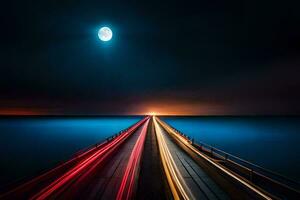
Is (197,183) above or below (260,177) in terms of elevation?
below

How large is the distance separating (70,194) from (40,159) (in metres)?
35.3

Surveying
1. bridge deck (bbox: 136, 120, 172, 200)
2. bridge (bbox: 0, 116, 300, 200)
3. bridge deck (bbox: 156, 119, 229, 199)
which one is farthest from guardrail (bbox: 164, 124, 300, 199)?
bridge deck (bbox: 136, 120, 172, 200)

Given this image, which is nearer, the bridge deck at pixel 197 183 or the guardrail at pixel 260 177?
the guardrail at pixel 260 177

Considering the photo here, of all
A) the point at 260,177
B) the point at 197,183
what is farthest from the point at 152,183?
the point at 260,177

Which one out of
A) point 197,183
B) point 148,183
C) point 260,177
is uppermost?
point 260,177

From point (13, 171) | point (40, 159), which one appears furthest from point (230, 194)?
point (40, 159)

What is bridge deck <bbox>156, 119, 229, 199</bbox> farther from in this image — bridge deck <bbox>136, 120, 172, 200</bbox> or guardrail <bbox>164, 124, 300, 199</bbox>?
guardrail <bbox>164, 124, 300, 199</bbox>

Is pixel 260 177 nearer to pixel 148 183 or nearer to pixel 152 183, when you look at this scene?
pixel 152 183

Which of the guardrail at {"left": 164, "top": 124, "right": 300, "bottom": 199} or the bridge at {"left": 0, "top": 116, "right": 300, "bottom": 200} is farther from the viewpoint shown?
the bridge at {"left": 0, "top": 116, "right": 300, "bottom": 200}

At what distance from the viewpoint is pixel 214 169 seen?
15.6 metres

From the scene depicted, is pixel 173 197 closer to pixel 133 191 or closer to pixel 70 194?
pixel 133 191

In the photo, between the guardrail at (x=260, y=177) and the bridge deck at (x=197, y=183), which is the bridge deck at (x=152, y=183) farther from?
the guardrail at (x=260, y=177)

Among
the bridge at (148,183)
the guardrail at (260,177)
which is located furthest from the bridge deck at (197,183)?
the guardrail at (260,177)

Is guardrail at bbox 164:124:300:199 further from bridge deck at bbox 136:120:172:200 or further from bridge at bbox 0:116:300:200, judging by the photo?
bridge deck at bbox 136:120:172:200
